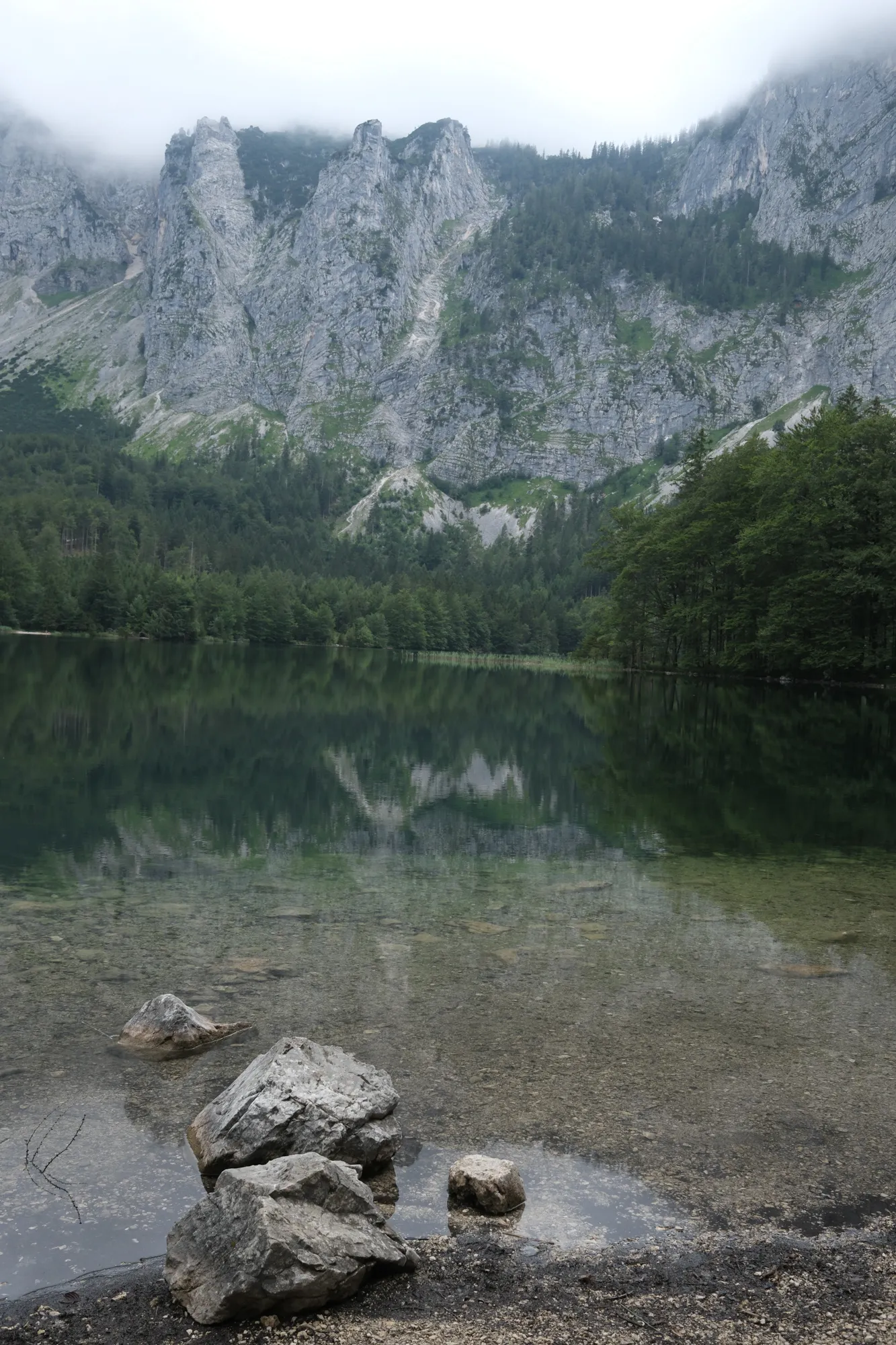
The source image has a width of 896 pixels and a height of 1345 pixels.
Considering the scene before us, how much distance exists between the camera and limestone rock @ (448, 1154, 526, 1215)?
693 cm

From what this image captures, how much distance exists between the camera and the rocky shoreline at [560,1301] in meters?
5.45

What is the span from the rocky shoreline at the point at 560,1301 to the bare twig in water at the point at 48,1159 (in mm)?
1150

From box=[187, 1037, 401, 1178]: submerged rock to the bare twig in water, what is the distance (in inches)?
39.0

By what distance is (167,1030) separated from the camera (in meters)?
9.70

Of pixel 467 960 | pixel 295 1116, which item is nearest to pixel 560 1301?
pixel 295 1116

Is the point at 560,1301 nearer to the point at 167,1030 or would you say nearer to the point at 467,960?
the point at 167,1030

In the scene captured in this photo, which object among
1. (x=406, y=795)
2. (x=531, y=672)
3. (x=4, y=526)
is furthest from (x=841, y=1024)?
(x=4, y=526)

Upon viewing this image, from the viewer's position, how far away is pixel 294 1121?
7.43m

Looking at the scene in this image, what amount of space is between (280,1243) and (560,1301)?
6.14 feet

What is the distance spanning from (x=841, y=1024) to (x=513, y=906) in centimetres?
604

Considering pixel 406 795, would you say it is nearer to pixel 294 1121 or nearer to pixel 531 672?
pixel 294 1121

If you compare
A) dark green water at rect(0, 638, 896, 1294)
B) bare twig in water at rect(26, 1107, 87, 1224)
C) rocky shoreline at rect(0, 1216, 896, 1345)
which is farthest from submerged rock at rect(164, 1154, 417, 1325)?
bare twig in water at rect(26, 1107, 87, 1224)

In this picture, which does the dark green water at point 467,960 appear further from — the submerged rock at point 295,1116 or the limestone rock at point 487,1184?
the submerged rock at point 295,1116

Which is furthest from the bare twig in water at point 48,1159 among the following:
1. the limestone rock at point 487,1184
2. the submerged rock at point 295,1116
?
the limestone rock at point 487,1184
